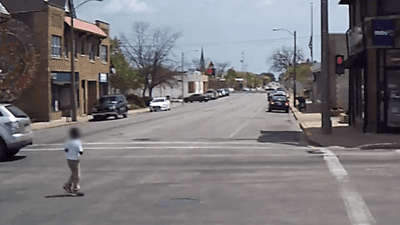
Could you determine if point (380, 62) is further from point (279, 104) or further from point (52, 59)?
point (279, 104)

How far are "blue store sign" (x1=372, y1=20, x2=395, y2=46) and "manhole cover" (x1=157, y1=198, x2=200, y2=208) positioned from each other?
45.8ft

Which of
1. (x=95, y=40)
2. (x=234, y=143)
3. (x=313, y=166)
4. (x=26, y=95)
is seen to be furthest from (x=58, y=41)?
(x=313, y=166)

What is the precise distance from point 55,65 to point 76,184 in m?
31.7

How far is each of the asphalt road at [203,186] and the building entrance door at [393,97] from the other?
5.05 metres

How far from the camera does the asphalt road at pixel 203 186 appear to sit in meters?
8.49

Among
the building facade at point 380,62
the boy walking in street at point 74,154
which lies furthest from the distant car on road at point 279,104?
the boy walking in street at point 74,154

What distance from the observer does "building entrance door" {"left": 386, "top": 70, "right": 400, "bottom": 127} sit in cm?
2169

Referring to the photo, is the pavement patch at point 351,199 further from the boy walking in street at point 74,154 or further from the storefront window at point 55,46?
the storefront window at point 55,46

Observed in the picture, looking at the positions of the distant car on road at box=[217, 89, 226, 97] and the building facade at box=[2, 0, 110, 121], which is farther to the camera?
the distant car on road at box=[217, 89, 226, 97]

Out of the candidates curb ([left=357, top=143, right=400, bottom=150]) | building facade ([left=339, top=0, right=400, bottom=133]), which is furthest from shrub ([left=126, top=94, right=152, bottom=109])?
curb ([left=357, top=143, right=400, bottom=150])

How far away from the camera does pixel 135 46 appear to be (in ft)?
259

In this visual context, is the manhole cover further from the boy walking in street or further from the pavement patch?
the pavement patch

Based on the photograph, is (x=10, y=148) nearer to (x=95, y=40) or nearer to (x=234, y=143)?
(x=234, y=143)

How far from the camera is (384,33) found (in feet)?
69.6
